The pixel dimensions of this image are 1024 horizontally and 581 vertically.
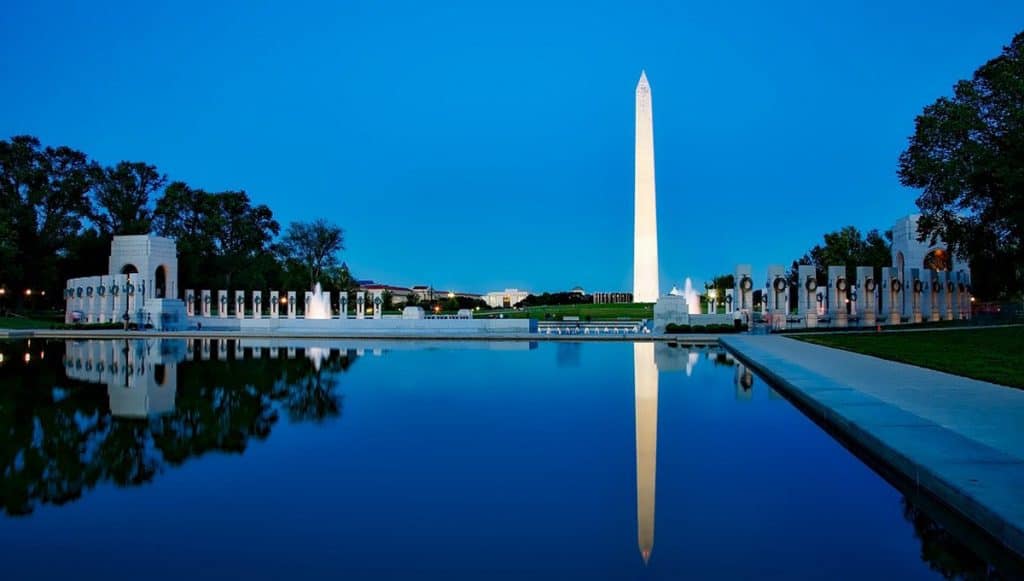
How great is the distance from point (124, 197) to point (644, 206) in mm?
43893

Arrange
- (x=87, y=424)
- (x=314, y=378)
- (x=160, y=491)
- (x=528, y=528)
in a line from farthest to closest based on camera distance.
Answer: (x=314, y=378)
(x=87, y=424)
(x=160, y=491)
(x=528, y=528)

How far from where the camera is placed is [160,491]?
585cm

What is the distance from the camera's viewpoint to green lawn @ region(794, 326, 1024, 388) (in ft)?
43.0

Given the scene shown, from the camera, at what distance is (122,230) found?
58.8 meters

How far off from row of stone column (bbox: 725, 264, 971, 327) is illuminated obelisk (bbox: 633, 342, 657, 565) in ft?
67.7

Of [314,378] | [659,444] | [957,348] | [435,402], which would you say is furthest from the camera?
[957,348]

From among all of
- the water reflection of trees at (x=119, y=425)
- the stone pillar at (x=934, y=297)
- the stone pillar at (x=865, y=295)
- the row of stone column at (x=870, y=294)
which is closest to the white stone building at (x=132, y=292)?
the water reflection of trees at (x=119, y=425)

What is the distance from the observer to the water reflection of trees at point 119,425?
6305mm

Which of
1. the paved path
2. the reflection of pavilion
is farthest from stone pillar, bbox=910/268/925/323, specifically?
the reflection of pavilion

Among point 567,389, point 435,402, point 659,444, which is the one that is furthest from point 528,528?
point 567,389

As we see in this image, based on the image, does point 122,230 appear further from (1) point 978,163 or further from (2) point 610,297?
(2) point 610,297

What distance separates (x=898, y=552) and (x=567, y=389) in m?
8.31

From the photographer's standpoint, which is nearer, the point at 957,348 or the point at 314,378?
the point at 314,378

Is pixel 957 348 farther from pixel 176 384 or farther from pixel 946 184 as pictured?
pixel 176 384
